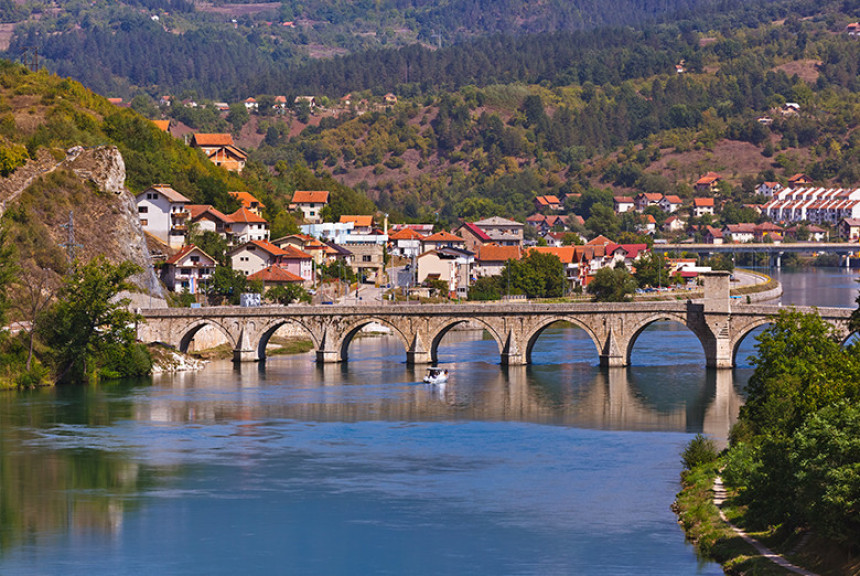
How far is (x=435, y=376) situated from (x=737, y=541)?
46.1 meters

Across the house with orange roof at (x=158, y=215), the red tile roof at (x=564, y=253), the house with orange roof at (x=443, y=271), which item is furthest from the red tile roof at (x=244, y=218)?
the red tile roof at (x=564, y=253)

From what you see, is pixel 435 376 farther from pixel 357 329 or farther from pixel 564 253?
pixel 564 253

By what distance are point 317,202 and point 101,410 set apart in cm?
9401

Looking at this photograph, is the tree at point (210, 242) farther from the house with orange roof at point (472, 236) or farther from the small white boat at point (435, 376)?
the house with orange roof at point (472, 236)

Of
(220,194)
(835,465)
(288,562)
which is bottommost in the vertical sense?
(288,562)

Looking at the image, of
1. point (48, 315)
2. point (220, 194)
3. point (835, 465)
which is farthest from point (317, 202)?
point (835, 465)

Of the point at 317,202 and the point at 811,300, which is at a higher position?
the point at 317,202

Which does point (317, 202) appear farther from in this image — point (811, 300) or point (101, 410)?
point (101, 410)

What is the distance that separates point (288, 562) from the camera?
173 ft

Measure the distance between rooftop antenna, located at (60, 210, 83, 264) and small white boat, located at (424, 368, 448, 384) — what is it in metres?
28.0

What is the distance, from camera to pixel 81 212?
113m

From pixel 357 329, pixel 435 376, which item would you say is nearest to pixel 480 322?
pixel 357 329

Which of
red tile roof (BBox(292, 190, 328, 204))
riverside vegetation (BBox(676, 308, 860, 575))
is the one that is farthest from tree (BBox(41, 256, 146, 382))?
red tile roof (BBox(292, 190, 328, 204))

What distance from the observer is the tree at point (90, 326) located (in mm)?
94562
